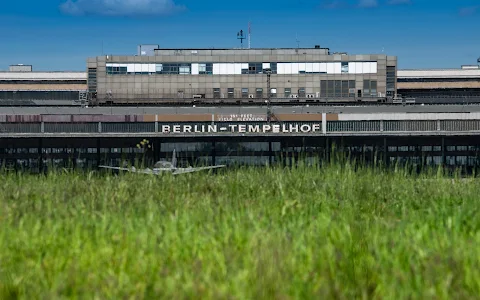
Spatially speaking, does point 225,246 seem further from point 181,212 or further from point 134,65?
point 134,65

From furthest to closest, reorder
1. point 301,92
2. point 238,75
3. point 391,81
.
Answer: point 391,81, point 238,75, point 301,92

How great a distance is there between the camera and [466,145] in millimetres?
81375

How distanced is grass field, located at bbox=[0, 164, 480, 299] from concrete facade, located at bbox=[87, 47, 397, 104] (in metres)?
96.3

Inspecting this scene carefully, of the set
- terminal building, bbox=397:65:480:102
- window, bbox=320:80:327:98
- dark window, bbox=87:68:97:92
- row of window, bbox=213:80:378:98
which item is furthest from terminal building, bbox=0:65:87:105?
terminal building, bbox=397:65:480:102

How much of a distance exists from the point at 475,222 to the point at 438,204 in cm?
294

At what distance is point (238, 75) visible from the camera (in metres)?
114

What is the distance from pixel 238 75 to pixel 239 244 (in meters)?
104

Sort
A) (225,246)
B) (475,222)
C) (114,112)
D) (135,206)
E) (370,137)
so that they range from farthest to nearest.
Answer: (114,112) → (370,137) → (135,206) → (475,222) → (225,246)

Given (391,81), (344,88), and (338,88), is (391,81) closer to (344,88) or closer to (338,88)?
(344,88)

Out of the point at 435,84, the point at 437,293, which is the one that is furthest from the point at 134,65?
the point at 437,293

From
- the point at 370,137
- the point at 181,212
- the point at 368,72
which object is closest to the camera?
the point at 181,212

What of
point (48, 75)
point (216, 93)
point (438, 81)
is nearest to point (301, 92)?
point (216, 93)

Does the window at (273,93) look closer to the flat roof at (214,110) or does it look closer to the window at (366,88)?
the window at (366,88)

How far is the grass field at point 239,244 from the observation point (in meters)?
8.65
